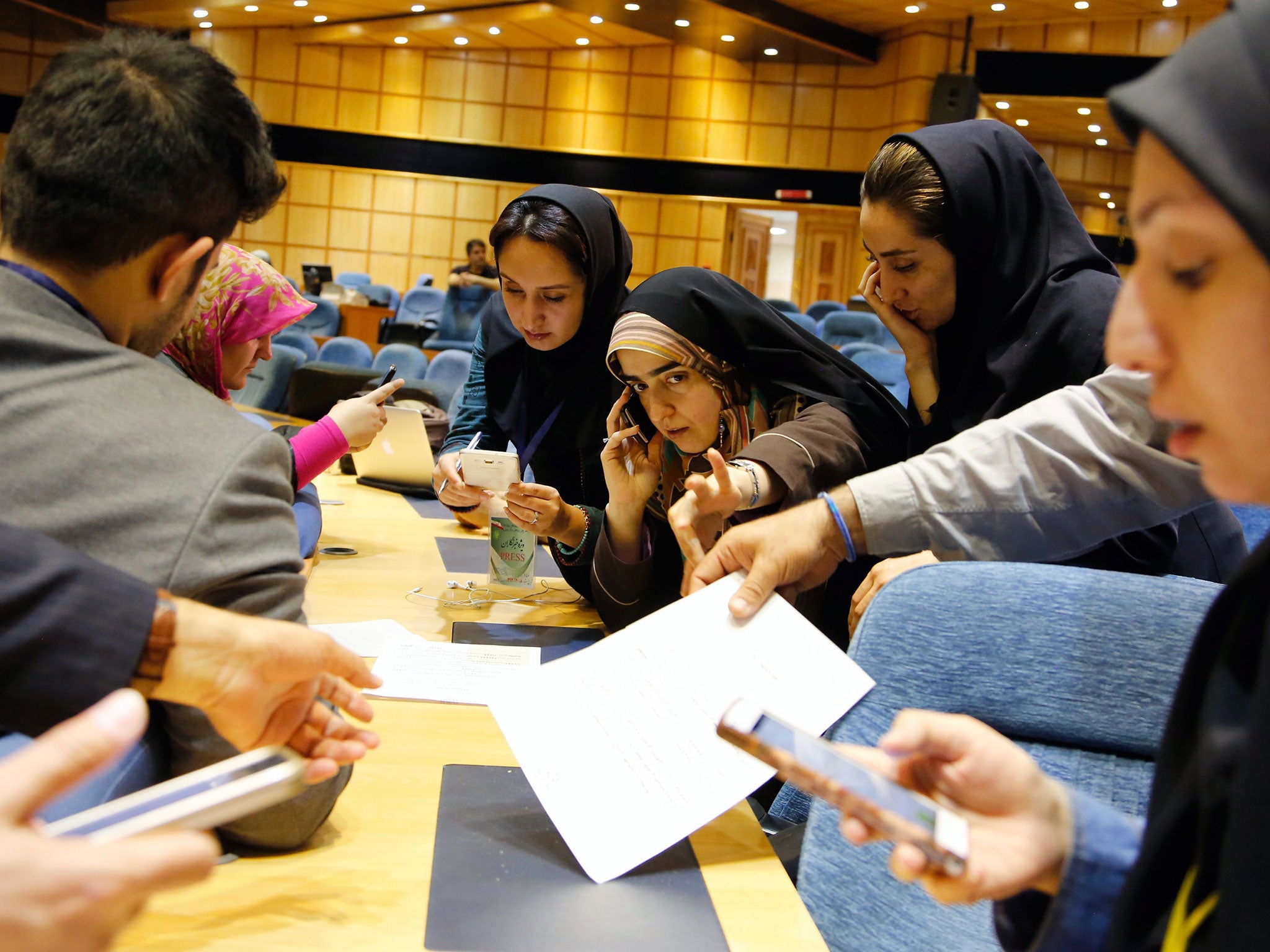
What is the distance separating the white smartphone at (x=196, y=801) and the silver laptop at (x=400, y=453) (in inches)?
83.7

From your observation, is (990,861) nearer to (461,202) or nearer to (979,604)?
(979,604)

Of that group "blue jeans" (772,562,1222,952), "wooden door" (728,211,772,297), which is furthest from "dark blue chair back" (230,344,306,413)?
"wooden door" (728,211,772,297)

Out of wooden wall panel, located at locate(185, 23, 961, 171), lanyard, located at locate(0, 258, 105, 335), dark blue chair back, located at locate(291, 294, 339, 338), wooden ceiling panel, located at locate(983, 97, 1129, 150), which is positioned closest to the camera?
lanyard, located at locate(0, 258, 105, 335)

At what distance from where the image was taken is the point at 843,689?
1038mm

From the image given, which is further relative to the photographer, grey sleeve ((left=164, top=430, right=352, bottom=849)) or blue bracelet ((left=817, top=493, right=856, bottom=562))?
blue bracelet ((left=817, top=493, right=856, bottom=562))

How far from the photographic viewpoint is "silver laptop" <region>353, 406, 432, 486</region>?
2887 millimetres

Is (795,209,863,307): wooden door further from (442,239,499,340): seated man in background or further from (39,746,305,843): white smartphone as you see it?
(39,746,305,843): white smartphone

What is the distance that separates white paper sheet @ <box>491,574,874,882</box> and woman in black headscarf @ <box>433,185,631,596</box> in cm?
92

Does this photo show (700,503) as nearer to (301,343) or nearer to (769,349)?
(769,349)

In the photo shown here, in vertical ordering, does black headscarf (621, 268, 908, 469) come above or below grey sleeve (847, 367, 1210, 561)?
above

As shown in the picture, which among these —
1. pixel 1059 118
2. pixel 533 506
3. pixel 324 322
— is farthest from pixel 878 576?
pixel 1059 118

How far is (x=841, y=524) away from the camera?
1248 mm

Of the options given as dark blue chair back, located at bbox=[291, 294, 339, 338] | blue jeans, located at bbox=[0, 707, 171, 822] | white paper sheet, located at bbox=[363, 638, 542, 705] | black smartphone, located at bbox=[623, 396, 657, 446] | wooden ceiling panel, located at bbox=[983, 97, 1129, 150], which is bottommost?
white paper sheet, located at bbox=[363, 638, 542, 705]

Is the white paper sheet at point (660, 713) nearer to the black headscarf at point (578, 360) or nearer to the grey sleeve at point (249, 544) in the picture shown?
the grey sleeve at point (249, 544)
